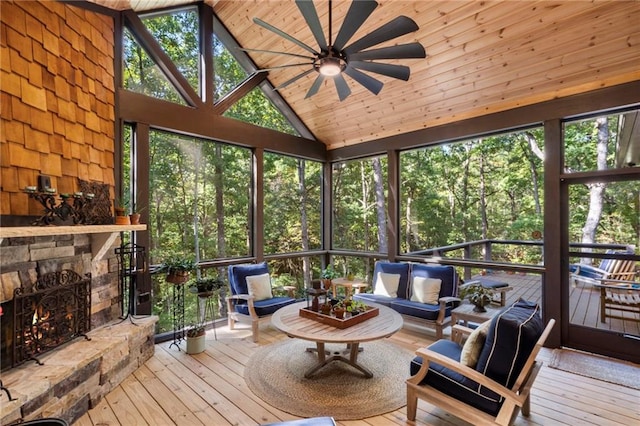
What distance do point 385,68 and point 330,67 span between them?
547 millimetres

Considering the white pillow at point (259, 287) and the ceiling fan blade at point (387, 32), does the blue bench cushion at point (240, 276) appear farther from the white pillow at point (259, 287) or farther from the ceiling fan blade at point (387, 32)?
the ceiling fan blade at point (387, 32)

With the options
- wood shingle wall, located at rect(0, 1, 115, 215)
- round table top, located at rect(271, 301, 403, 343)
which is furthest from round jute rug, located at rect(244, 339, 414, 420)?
wood shingle wall, located at rect(0, 1, 115, 215)

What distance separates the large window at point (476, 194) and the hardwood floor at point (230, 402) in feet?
6.02

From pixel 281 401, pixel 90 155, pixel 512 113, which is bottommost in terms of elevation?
pixel 281 401

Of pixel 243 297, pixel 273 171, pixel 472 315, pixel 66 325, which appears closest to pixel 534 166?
pixel 472 315

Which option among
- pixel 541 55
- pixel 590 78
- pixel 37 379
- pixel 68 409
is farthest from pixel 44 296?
pixel 590 78

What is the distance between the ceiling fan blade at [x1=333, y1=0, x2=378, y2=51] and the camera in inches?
89.3

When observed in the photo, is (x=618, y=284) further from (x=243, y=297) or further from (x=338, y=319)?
(x=243, y=297)

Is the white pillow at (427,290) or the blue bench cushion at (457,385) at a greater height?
the white pillow at (427,290)

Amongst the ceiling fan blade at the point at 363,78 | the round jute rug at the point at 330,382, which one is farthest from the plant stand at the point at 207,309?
the ceiling fan blade at the point at 363,78

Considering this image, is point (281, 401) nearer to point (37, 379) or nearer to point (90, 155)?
point (37, 379)

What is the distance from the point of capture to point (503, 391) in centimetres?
214

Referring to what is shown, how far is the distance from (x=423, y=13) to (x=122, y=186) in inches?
163

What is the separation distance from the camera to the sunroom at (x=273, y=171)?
108 inches
